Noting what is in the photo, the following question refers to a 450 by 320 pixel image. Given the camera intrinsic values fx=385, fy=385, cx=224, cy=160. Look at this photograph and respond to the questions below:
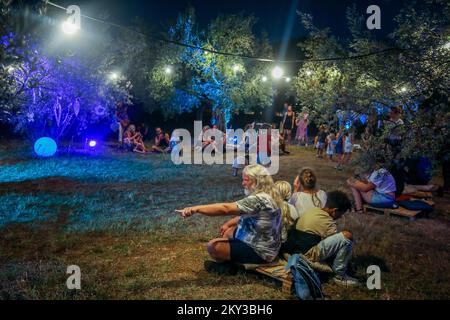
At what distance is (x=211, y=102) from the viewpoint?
25.0 metres

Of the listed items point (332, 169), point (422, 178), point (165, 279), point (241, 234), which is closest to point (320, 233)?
point (241, 234)

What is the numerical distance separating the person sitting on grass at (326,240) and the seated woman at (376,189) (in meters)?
3.11

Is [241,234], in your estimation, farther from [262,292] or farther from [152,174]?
[152,174]

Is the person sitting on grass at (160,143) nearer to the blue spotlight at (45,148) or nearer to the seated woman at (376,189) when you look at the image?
the blue spotlight at (45,148)

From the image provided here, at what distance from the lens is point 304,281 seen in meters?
4.38

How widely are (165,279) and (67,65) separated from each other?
13612 mm

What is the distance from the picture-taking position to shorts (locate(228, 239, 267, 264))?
493 centimetres

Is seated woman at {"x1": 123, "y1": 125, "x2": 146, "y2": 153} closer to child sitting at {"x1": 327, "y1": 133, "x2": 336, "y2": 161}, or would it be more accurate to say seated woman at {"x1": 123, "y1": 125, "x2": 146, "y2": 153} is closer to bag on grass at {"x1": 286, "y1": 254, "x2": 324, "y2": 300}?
child sitting at {"x1": 327, "y1": 133, "x2": 336, "y2": 161}

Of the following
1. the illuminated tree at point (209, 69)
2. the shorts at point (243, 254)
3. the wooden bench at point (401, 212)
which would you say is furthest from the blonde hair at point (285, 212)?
the illuminated tree at point (209, 69)

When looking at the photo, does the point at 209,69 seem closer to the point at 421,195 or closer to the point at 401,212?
the point at 421,195

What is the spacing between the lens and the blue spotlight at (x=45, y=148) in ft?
54.7

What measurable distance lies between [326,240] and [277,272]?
2.44ft

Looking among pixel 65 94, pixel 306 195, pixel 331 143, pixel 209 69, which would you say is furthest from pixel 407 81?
pixel 209 69

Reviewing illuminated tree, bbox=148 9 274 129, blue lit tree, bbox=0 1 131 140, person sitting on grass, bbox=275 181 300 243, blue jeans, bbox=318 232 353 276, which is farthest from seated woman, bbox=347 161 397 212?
illuminated tree, bbox=148 9 274 129
